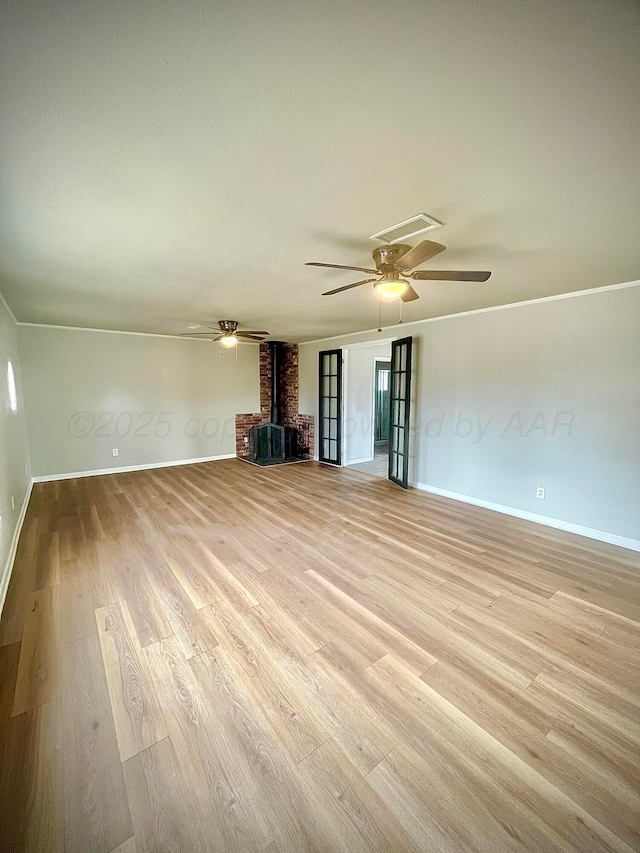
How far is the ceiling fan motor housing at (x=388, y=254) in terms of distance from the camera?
2188 millimetres

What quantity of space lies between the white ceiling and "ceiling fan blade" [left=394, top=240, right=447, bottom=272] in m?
0.17

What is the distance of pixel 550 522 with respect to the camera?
11.9ft

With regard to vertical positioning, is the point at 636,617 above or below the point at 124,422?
below

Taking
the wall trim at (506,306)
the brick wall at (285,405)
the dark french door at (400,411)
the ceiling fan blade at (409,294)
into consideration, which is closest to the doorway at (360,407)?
the wall trim at (506,306)

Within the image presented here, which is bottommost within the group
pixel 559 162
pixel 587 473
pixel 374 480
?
pixel 374 480

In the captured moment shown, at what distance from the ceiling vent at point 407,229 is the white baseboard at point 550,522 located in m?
3.37

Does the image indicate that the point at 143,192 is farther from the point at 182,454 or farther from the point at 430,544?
the point at 182,454

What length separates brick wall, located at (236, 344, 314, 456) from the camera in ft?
23.6

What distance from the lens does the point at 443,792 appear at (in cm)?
122

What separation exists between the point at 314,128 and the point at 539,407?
11.8 feet

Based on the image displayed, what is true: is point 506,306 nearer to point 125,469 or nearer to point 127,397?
point 127,397

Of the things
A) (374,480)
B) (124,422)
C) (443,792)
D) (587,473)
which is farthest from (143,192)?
(124,422)

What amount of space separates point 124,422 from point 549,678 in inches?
252

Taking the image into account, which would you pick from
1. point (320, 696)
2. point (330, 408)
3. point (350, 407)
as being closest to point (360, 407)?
point (350, 407)
